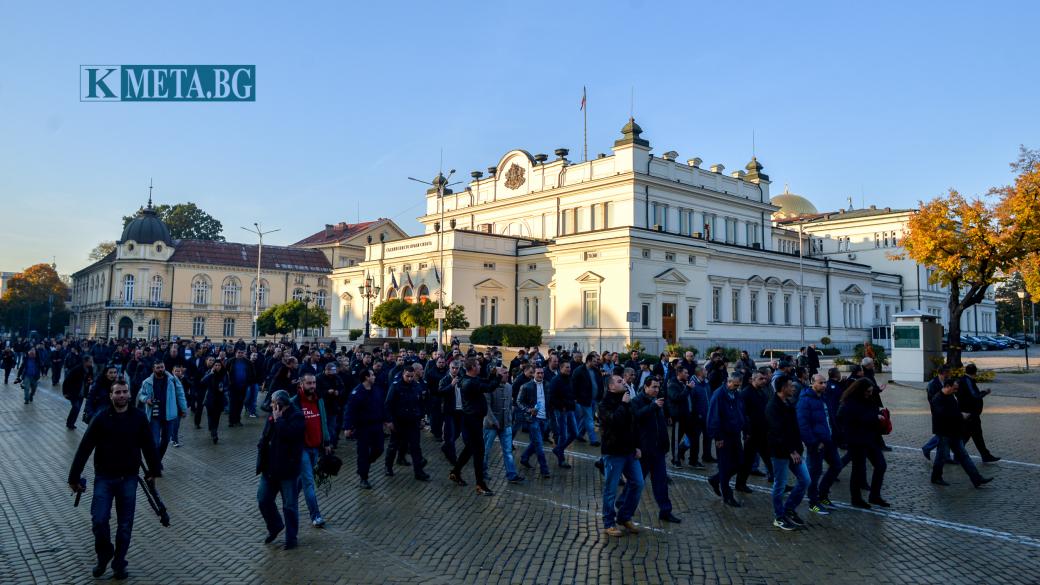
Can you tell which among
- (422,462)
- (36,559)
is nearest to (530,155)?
(422,462)

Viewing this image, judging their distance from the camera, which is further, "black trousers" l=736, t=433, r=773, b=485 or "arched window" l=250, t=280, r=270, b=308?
"arched window" l=250, t=280, r=270, b=308

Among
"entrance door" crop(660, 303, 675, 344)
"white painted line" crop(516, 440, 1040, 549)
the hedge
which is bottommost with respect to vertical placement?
"white painted line" crop(516, 440, 1040, 549)

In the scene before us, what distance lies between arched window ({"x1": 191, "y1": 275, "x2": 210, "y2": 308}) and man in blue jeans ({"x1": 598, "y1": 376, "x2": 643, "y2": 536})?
75.5 m

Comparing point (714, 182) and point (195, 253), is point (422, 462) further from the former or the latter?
point (195, 253)

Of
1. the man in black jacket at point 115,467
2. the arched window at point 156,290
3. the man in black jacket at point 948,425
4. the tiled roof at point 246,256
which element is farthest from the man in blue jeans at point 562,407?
the arched window at point 156,290

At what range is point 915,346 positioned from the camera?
27594 mm

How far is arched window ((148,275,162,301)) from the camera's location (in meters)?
72.6

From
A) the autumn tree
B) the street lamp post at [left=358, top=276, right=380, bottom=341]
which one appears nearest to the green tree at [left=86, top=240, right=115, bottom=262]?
the autumn tree

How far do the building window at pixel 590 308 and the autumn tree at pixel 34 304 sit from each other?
78.7 metres

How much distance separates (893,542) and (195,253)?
259 ft

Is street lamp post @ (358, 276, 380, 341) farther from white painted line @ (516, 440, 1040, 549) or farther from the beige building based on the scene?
white painted line @ (516, 440, 1040, 549)

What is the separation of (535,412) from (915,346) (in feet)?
74.4

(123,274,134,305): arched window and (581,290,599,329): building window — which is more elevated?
(123,274,134,305): arched window

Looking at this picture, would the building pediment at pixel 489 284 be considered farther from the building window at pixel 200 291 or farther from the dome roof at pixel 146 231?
the dome roof at pixel 146 231
